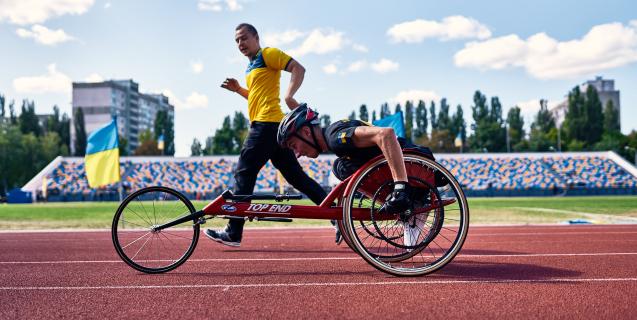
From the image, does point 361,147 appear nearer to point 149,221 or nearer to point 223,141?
point 149,221

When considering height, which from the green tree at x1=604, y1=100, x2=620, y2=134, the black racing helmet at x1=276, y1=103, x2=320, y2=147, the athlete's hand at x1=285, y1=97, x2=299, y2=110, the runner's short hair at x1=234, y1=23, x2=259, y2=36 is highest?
the green tree at x1=604, y1=100, x2=620, y2=134

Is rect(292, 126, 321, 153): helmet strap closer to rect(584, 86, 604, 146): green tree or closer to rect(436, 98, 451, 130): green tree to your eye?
rect(584, 86, 604, 146): green tree

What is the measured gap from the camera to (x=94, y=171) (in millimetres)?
16828

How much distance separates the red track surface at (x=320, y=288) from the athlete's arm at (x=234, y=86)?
1.72m

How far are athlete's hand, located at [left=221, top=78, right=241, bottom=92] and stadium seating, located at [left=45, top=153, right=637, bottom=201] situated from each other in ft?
141

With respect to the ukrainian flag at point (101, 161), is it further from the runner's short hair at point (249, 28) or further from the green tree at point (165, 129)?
the green tree at point (165, 129)

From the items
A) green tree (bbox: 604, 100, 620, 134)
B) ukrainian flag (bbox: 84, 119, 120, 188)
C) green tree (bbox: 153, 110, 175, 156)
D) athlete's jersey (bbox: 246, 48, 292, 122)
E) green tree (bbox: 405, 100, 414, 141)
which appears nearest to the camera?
athlete's jersey (bbox: 246, 48, 292, 122)

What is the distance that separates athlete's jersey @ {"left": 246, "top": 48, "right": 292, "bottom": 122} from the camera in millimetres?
5098

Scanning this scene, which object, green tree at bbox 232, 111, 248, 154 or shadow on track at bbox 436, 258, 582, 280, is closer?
shadow on track at bbox 436, 258, 582, 280

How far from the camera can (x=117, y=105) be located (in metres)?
126

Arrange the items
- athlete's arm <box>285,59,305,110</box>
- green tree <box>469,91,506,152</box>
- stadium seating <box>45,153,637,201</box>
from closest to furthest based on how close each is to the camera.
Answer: athlete's arm <box>285,59,305,110</box> < stadium seating <box>45,153,637,201</box> < green tree <box>469,91,506,152</box>

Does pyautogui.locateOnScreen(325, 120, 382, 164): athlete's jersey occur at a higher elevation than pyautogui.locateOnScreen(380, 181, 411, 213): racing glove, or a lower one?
higher

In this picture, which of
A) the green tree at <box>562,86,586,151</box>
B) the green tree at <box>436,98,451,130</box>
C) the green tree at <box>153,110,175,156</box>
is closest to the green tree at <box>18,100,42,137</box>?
the green tree at <box>153,110,175,156</box>

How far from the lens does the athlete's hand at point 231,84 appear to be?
556cm
